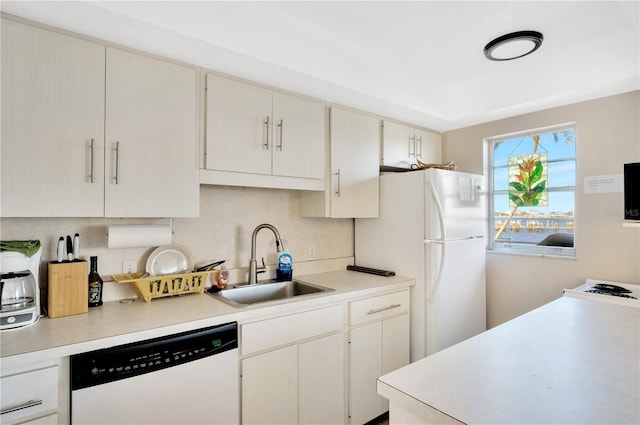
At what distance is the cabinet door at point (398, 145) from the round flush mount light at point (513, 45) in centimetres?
83

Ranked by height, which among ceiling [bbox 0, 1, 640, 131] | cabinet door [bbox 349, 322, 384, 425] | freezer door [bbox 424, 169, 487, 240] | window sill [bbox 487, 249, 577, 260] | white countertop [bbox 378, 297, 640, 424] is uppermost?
ceiling [bbox 0, 1, 640, 131]

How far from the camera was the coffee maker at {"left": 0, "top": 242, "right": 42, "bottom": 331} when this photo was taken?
136 centimetres

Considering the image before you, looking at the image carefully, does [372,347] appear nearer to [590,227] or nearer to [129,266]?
[129,266]

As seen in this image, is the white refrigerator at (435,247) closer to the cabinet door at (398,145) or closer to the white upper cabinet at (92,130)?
the cabinet door at (398,145)

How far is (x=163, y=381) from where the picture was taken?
1.42m

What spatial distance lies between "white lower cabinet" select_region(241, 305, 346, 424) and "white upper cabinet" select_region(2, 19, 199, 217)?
806 millimetres

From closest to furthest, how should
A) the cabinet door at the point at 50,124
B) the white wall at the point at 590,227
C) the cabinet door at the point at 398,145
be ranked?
the cabinet door at the point at 50,124 < the white wall at the point at 590,227 < the cabinet door at the point at 398,145

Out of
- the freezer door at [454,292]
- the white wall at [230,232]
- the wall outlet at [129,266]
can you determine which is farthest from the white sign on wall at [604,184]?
the wall outlet at [129,266]

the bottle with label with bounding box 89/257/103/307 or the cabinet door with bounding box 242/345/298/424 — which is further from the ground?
the bottle with label with bounding box 89/257/103/307

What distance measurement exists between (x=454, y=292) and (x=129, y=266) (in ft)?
7.21

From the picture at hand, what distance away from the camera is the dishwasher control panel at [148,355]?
1.26 meters

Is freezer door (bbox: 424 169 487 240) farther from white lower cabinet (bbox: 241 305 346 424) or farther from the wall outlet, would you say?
the wall outlet

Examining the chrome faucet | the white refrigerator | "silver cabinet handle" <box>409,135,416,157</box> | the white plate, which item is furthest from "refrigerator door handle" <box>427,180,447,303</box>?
the white plate

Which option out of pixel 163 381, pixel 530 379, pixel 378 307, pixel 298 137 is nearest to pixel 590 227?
pixel 378 307
